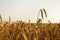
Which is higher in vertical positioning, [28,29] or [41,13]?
[41,13]

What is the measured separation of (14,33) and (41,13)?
0.25m

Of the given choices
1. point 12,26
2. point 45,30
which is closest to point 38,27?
point 45,30

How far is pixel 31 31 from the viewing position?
1.29 metres

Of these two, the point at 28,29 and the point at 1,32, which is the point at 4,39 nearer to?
the point at 1,32

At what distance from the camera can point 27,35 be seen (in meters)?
1.23

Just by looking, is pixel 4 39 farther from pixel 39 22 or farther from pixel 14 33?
pixel 39 22

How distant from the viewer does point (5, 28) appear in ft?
4.38

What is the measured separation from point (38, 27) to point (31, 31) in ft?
0.27

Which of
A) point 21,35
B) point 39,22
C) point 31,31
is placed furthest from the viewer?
point 39,22

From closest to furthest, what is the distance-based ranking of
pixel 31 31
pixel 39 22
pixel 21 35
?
pixel 21 35 → pixel 31 31 → pixel 39 22

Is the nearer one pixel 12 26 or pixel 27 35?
pixel 27 35

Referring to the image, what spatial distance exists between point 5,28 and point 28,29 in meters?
0.16

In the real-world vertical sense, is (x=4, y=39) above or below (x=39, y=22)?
below

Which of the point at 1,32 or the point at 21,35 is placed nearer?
the point at 21,35
